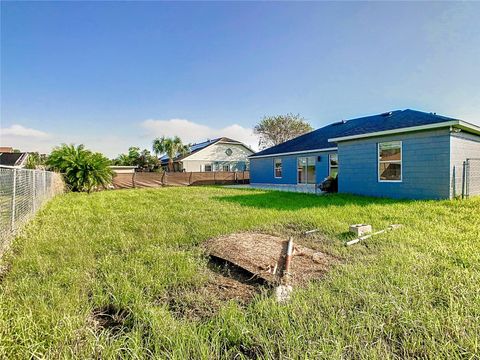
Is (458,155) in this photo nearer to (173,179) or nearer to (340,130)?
(340,130)

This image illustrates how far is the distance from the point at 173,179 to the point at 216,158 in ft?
31.1

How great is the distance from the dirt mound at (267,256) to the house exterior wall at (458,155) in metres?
7.21

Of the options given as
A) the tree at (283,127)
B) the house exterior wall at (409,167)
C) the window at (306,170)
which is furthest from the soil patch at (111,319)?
the tree at (283,127)

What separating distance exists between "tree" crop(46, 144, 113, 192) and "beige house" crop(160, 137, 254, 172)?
12.4m

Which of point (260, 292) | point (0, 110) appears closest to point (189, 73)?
point (0, 110)

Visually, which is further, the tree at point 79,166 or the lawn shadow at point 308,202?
the tree at point 79,166

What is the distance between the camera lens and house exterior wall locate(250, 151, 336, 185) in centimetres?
1431

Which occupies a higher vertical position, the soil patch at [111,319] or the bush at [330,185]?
the bush at [330,185]

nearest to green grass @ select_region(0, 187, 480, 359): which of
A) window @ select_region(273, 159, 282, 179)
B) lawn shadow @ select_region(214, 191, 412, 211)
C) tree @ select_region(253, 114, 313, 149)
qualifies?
lawn shadow @ select_region(214, 191, 412, 211)

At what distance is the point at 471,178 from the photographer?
8734 millimetres

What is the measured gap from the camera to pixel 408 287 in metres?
2.41

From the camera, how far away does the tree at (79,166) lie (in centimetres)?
1526

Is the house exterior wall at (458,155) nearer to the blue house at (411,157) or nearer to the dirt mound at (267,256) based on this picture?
the blue house at (411,157)

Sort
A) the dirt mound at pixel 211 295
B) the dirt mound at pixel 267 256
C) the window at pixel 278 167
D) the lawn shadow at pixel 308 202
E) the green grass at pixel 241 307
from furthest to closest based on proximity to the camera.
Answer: the window at pixel 278 167 → the lawn shadow at pixel 308 202 → the dirt mound at pixel 267 256 → the dirt mound at pixel 211 295 → the green grass at pixel 241 307
